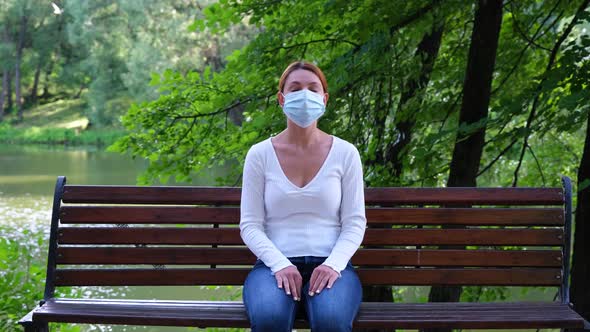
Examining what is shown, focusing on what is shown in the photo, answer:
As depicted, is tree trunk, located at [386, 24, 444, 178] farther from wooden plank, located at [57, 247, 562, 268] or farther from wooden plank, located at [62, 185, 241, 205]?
wooden plank, located at [62, 185, 241, 205]

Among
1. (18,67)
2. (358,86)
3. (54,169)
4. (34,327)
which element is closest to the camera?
(34,327)

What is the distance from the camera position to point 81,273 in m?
3.66

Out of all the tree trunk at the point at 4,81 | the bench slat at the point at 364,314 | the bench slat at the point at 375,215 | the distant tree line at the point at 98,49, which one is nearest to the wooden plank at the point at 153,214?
the bench slat at the point at 375,215

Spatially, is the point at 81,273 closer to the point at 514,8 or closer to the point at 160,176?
the point at 160,176

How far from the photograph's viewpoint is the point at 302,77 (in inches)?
130

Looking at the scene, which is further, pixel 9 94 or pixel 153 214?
pixel 9 94

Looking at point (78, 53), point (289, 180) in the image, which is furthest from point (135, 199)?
point (78, 53)

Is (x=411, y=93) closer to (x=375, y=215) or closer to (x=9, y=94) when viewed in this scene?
(x=375, y=215)

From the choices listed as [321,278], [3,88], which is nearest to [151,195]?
[321,278]

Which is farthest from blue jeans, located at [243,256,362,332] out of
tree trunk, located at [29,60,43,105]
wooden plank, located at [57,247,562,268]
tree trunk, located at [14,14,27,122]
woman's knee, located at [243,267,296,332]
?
tree trunk, located at [29,60,43,105]

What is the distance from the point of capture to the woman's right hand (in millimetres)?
3033

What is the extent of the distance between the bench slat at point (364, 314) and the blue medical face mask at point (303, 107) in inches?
30.9

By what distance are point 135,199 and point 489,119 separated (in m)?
1.96

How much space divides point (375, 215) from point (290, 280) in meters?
0.77
